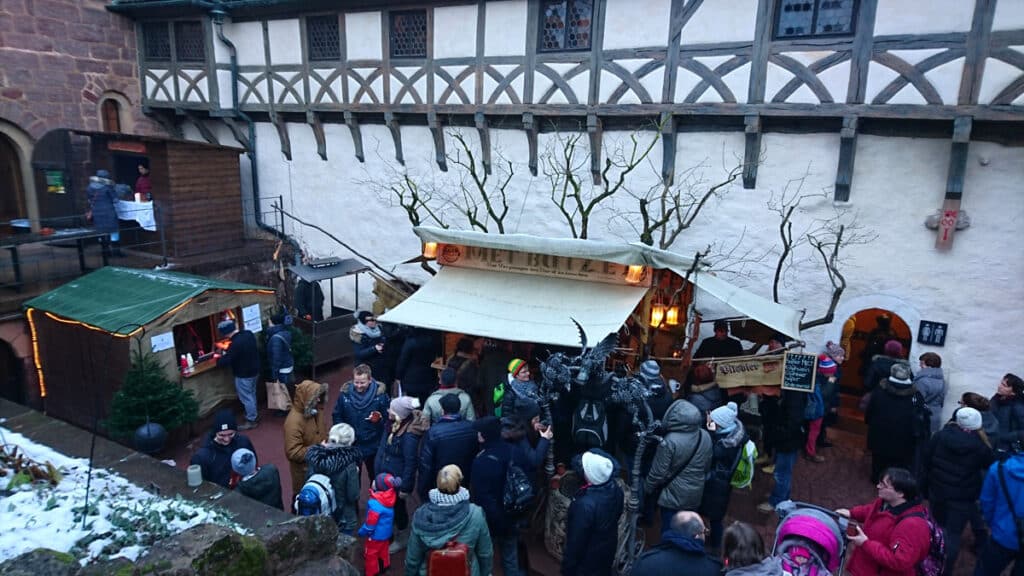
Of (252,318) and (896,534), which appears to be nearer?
(896,534)

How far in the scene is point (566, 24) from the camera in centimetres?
→ 948

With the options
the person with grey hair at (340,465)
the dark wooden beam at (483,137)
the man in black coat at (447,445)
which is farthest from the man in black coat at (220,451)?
the dark wooden beam at (483,137)

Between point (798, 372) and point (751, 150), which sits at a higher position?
point (751, 150)

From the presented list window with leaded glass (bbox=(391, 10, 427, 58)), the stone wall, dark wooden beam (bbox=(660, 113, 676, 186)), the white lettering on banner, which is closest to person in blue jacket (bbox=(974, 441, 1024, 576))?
the white lettering on banner

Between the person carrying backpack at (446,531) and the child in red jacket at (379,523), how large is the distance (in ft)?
1.89

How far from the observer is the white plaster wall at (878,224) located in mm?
7623

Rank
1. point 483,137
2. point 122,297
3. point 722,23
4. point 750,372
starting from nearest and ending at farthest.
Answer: point 750,372, point 122,297, point 722,23, point 483,137

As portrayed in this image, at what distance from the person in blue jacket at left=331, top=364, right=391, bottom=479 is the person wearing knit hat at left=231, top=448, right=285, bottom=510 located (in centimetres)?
96

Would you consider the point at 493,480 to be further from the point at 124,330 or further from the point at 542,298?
the point at 124,330

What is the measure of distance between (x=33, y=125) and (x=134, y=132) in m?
1.91

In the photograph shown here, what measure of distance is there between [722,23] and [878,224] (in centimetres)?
317

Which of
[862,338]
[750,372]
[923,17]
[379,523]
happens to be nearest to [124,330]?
[379,523]

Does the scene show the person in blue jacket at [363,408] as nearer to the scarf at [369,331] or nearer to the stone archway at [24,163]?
the scarf at [369,331]

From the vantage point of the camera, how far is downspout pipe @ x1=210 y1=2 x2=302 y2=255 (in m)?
12.6
